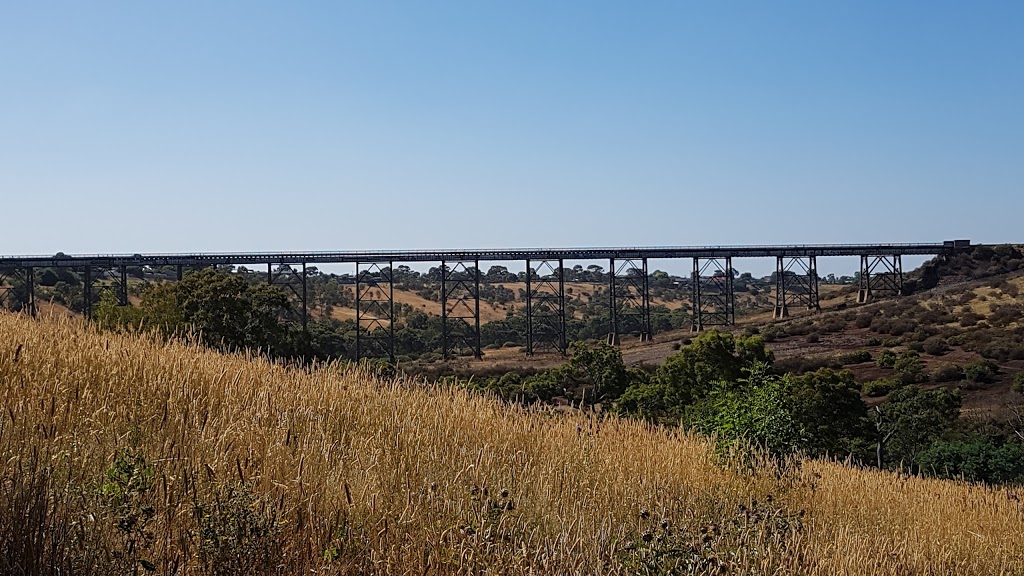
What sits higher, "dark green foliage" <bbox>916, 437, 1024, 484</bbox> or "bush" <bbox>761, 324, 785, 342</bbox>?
"bush" <bbox>761, 324, 785, 342</bbox>

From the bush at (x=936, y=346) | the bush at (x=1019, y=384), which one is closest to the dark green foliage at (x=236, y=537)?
the bush at (x=1019, y=384)

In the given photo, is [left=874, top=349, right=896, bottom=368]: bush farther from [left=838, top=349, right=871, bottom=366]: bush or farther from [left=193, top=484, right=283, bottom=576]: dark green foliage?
[left=193, top=484, right=283, bottom=576]: dark green foliage

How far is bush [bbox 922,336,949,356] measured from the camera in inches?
1631

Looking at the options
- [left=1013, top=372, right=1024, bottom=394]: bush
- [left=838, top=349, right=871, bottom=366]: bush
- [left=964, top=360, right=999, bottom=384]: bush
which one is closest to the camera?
[left=1013, top=372, right=1024, bottom=394]: bush

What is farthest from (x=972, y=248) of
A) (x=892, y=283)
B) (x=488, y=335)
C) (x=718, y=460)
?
(x=718, y=460)

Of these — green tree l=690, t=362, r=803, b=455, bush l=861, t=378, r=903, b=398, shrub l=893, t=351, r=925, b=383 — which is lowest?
bush l=861, t=378, r=903, b=398

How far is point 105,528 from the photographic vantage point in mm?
3828

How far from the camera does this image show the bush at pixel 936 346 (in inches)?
1631

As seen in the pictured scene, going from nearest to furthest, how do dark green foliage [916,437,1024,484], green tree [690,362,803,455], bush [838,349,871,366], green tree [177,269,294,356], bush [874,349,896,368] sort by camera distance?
green tree [690,362,803,455] → dark green foliage [916,437,1024,484] → green tree [177,269,294,356] → bush [874,349,896,368] → bush [838,349,871,366]

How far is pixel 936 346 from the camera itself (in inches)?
1641

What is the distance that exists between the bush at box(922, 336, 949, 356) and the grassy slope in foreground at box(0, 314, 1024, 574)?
3555 cm

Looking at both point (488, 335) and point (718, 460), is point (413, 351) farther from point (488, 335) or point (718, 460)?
point (718, 460)

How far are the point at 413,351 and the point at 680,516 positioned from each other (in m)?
52.7

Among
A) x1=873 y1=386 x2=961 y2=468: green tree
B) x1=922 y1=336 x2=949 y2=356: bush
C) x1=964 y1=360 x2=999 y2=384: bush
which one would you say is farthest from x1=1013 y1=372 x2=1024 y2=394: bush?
x1=922 y1=336 x2=949 y2=356: bush
